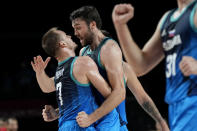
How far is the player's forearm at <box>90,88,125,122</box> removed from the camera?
2986mm

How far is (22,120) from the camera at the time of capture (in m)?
8.62

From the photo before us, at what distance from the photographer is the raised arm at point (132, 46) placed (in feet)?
6.04

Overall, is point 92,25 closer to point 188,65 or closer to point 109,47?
point 109,47

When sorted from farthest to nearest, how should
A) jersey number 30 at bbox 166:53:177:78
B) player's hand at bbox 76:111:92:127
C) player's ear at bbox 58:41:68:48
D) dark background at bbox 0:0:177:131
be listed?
1. dark background at bbox 0:0:177:131
2. player's ear at bbox 58:41:68:48
3. player's hand at bbox 76:111:92:127
4. jersey number 30 at bbox 166:53:177:78

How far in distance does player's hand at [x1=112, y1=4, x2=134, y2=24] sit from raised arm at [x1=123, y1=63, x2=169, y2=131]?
1.59m

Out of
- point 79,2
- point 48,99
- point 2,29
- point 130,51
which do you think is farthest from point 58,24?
point 130,51

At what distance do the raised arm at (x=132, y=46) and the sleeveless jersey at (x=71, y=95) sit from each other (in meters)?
1.18

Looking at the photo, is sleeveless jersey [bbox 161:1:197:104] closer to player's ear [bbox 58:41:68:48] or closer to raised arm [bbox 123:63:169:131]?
raised arm [bbox 123:63:169:131]

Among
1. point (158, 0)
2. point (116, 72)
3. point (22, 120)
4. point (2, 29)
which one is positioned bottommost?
point (22, 120)

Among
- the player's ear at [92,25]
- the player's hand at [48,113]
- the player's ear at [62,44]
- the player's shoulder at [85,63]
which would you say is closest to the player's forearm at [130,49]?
the player's shoulder at [85,63]

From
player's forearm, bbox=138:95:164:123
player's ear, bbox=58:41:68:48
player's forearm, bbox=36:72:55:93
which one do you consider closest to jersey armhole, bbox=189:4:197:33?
player's forearm, bbox=138:95:164:123

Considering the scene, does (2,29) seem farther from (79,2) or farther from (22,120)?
(22,120)

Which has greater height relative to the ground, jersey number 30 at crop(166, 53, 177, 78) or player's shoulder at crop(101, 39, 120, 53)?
player's shoulder at crop(101, 39, 120, 53)

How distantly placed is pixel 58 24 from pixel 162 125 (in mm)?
8664
